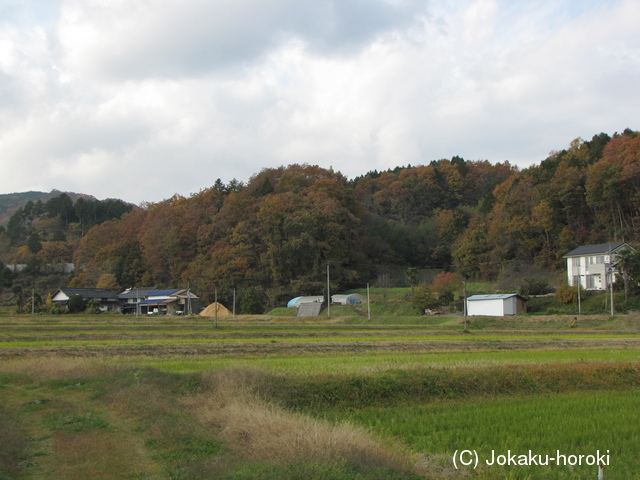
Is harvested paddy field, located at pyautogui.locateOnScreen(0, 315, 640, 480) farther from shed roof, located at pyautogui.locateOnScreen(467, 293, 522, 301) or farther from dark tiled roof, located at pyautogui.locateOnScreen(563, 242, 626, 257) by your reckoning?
dark tiled roof, located at pyautogui.locateOnScreen(563, 242, 626, 257)

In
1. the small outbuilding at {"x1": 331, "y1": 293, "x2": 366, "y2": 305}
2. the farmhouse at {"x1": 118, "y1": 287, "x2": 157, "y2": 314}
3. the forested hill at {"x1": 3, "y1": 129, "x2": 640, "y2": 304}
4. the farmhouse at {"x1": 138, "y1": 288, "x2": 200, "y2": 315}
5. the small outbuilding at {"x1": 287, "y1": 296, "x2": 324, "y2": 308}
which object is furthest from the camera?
the farmhouse at {"x1": 118, "y1": 287, "x2": 157, "y2": 314}

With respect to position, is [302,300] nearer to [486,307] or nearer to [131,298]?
[486,307]

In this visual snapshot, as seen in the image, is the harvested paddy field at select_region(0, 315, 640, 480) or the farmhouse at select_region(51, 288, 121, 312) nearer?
the harvested paddy field at select_region(0, 315, 640, 480)

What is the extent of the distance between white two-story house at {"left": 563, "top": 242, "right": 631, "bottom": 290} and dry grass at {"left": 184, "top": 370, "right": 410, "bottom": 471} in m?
47.9

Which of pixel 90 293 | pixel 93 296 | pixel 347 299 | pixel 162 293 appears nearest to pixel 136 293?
pixel 162 293

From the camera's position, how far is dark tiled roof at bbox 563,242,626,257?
5119 centimetres

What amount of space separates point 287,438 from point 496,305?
1835 inches

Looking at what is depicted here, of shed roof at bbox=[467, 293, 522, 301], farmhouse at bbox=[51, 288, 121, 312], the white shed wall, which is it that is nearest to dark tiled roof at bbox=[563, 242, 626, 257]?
shed roof at bbox=[467, 293, 522, 301]

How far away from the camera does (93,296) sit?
72.6 metres

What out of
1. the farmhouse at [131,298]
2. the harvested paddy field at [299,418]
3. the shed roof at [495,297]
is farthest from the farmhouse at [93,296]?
the harvested paddy field at [299,418]

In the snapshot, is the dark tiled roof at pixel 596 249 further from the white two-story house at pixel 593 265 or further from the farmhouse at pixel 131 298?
the farmhouse at pixel 131 298

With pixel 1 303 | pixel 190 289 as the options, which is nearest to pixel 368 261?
pixel 190 289

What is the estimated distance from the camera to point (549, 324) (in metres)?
42.8

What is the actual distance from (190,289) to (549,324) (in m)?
49.7
